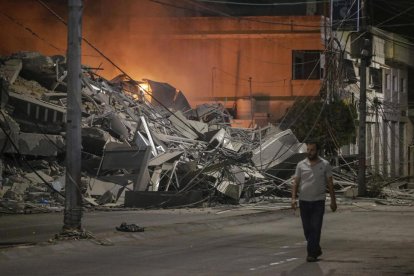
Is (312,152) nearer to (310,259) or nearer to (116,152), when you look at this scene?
(310,259)

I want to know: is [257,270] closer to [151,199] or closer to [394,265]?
[394,265]

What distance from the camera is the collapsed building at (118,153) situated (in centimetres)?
1942

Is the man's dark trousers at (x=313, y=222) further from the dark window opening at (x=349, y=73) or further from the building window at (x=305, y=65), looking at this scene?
the building window at (x=305, y=65)

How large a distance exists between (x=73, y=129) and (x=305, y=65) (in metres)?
29.1

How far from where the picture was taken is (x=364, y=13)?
1002 inches

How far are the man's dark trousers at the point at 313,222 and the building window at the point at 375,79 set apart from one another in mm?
33607

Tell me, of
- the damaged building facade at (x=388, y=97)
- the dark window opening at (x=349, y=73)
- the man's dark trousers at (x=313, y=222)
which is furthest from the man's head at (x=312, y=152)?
the damaged building facade at (x=388, y=97)

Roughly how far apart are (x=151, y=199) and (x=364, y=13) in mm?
11622

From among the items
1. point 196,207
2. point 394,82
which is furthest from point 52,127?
point 394,82

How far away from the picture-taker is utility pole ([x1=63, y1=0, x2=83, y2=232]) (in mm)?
12107

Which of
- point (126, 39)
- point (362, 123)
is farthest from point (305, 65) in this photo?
point (362, 123)

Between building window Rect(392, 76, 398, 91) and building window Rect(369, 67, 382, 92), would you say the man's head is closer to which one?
building window Rect(369, 67, 382, 92)

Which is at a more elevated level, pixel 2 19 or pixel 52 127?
pixel 2 19

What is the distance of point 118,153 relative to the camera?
2119 centimetres
